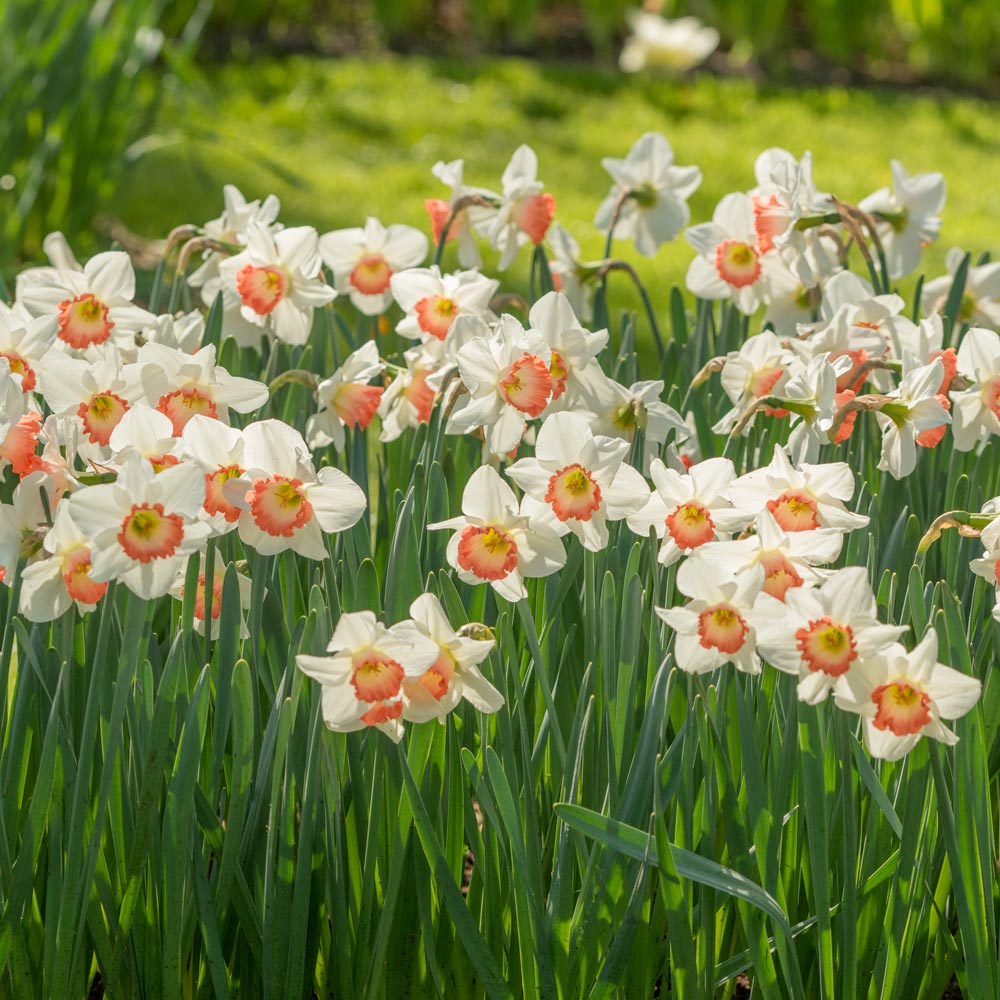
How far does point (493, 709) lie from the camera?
4.03 ft

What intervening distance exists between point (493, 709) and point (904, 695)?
1.17 feet

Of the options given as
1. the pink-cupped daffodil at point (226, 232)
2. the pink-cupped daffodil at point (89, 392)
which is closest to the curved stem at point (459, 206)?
the pink-cupped daffodil at point (226, 232)

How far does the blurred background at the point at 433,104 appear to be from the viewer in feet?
12.1

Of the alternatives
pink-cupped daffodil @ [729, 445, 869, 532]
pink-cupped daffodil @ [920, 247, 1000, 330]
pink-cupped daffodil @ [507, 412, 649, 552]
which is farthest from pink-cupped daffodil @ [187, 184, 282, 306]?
pink-cupped daffodil @ [920, 247, 1000, 330]

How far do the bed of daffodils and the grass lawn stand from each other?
117 inches

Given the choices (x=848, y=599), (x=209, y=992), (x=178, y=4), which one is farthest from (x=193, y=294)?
(x=178, y=4)

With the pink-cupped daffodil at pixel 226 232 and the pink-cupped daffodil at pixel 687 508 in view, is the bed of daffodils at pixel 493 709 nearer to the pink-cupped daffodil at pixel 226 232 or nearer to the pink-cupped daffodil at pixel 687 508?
the pink-cupped daffodil at pixel 687 508

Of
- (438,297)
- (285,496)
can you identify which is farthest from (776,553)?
(438,297)

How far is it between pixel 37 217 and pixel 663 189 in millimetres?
2441

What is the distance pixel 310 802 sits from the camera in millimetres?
1271

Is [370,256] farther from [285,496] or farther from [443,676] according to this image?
[443,676]

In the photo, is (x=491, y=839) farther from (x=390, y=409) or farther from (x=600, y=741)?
(x=390, y=409)

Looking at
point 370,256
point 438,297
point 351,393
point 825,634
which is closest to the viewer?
point 825,634

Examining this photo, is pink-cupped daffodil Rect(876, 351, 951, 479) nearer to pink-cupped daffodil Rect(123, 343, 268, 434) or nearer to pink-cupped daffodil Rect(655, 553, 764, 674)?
pink-cupped daffodil Rect(655, 553, 764, 674)
